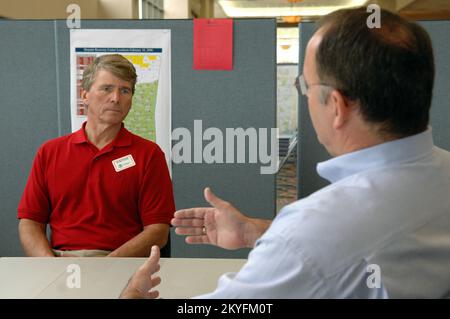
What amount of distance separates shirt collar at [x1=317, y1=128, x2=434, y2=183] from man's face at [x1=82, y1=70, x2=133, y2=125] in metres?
1.25

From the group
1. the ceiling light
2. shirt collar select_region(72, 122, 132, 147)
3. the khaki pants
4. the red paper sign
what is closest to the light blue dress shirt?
the khaki pants

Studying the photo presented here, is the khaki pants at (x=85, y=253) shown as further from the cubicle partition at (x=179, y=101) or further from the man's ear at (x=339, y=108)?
the man's ear at (x=339, y=108)

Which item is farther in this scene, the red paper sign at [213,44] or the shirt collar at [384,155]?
the red paper sign at [213,44]

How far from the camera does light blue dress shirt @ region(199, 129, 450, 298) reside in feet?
2.26

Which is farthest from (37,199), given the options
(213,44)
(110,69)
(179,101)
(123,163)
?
(213,44)

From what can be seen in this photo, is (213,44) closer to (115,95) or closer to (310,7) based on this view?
(115,95)

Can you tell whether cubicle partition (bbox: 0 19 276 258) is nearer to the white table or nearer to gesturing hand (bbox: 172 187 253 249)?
the white table

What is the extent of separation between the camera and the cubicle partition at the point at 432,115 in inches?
91.6

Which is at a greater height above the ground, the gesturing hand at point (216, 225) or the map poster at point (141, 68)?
the map poster at point (141, 68)

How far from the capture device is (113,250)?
1.80 metres

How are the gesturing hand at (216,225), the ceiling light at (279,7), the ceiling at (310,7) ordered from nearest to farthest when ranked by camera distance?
1. the gesturing hand at (216,225)
2. the ceiling at (310,7)
3. the ceiling light at (279,7)

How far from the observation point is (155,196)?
1857 mm

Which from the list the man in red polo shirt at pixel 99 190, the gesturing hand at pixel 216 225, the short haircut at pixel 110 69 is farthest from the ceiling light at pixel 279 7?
the gesturing hand at pixel 216 225
